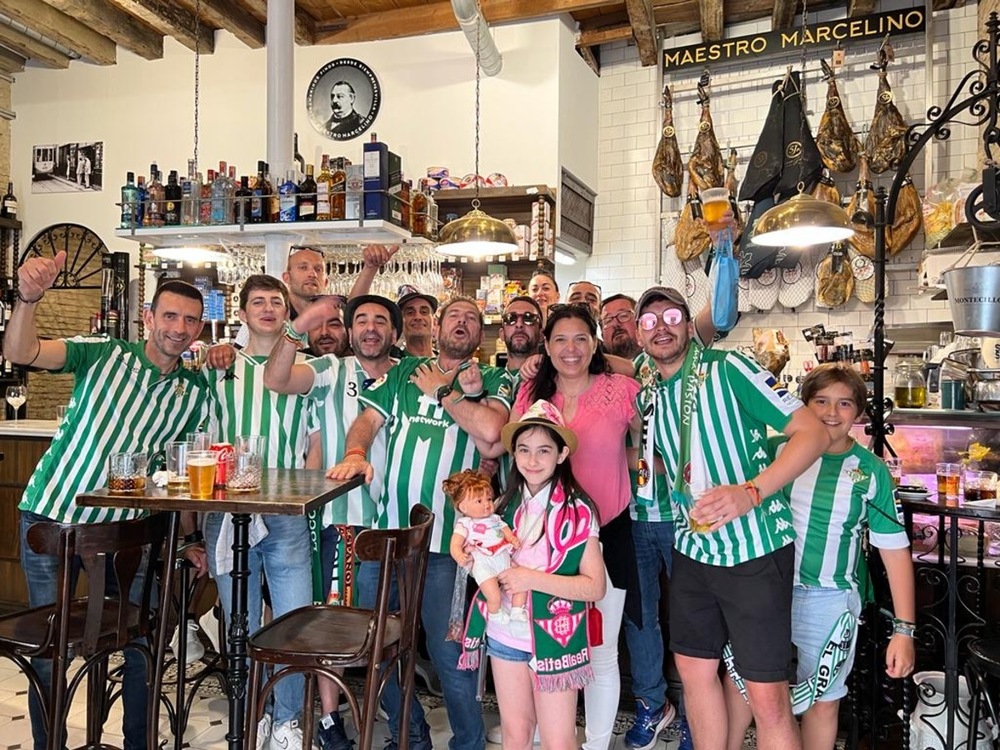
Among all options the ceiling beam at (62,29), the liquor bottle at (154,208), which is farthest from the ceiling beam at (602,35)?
the ceiling beam at (62,29)

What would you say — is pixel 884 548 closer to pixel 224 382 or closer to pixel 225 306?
pixel 224 382

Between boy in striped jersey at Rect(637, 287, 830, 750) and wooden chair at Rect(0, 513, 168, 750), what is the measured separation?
1.63m

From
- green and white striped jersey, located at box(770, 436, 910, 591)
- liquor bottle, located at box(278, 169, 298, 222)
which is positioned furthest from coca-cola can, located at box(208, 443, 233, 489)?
liquor bottle, located at box(278, 169, 298, 222)

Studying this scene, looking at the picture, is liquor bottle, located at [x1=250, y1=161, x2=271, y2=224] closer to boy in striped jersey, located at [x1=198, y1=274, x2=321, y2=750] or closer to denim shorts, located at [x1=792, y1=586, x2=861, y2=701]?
boy in striped jersey, located at [x1=198, y1=274, x2=321, y2=750]

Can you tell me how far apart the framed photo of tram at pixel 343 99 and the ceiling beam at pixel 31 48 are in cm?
248

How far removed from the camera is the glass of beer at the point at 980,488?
3.07 meters

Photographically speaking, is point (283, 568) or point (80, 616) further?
point (283, 568)

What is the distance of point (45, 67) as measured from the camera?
7625mm

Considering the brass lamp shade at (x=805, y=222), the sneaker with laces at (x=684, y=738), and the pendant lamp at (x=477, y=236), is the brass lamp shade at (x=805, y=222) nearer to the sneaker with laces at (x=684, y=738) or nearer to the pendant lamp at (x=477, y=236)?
the pendant lamp at (x=477, y=236)

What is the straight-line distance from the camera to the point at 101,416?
276 cm

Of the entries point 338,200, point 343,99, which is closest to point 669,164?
point 343,99

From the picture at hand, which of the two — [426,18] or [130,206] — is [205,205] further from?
[426,18]

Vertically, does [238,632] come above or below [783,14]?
below

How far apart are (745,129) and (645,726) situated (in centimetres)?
526
